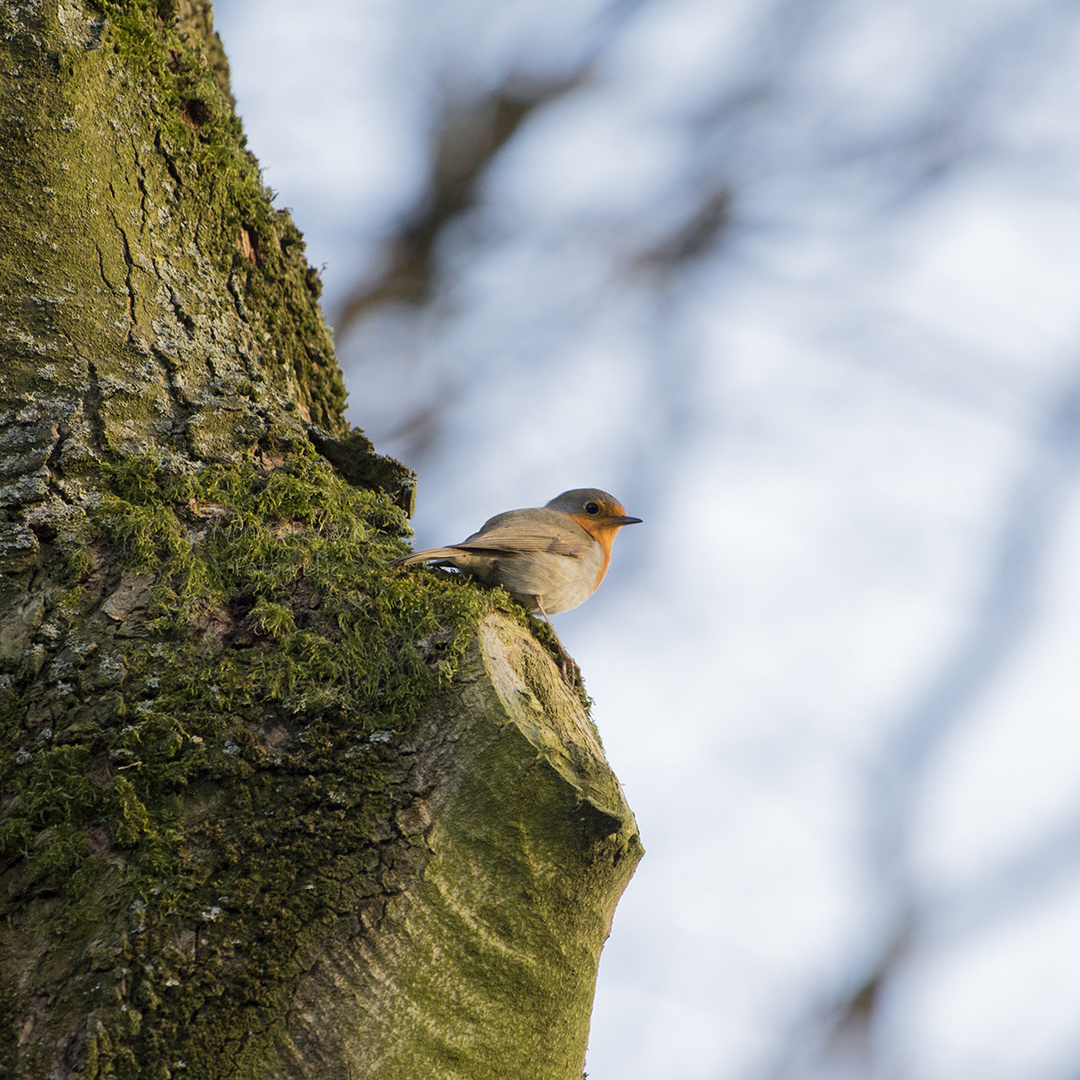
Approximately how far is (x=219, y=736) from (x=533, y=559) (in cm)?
159

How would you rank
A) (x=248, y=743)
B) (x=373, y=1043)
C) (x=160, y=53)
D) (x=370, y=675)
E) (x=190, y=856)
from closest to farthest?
(x=373, y=1043) → (x=190, y=856) → (x=248, y=743) → (x=370, y=675) → (x=160, y=53)

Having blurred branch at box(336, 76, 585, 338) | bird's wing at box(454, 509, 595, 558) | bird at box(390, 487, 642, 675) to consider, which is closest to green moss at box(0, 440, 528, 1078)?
bird at box(390, 487, 642, 675)

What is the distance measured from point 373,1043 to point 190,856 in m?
0.44

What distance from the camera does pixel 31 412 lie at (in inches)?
89.9

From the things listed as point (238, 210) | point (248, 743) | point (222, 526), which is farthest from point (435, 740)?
point (238, 210)

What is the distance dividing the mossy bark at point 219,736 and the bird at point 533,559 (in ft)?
Answer: 1.36

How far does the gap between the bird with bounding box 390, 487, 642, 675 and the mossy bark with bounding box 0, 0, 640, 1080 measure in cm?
41

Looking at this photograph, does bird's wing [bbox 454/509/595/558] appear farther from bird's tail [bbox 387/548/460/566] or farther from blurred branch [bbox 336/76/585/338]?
blurred branch [bbox 336/76/585/338]

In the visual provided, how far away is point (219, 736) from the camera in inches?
70.4

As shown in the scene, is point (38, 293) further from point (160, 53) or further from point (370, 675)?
point (370, 675)

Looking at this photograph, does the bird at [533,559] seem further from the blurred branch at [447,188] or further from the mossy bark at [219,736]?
the blurred branch at [447,188]

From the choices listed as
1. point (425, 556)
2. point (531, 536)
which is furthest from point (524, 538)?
point (425, 556)

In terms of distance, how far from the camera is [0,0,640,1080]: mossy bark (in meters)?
1.55

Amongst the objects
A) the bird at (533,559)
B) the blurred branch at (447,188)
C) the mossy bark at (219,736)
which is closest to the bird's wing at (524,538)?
the bird at (533,559)
